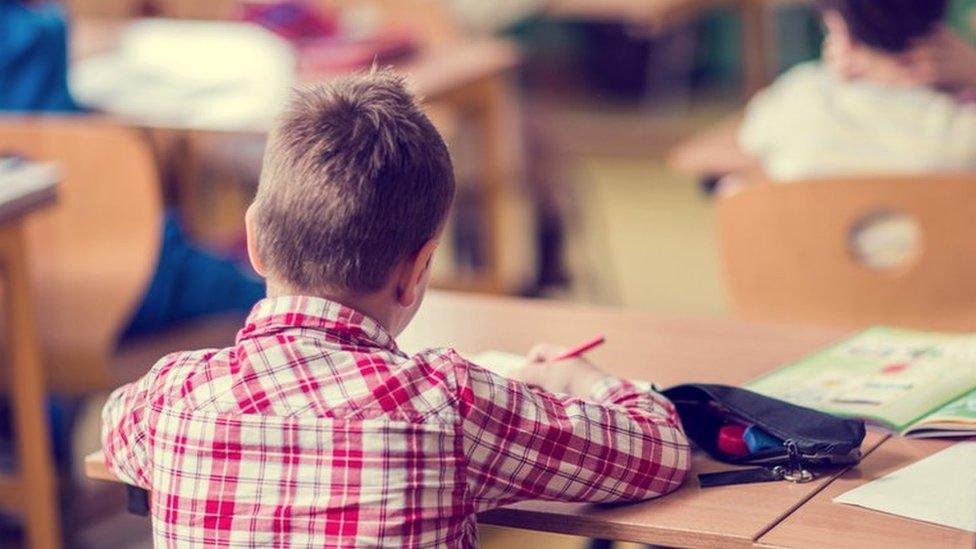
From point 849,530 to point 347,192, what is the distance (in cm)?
50

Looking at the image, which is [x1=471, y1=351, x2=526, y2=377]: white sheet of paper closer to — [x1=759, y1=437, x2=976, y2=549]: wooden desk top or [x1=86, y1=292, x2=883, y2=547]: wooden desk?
[x1=86, y1=292, x2=883, y2=547]: wooden desk

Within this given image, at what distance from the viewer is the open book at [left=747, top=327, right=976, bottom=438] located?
1.61 m

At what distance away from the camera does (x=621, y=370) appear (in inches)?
72.0

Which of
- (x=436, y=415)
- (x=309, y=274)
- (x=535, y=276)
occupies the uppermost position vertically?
(x=309, y=274)

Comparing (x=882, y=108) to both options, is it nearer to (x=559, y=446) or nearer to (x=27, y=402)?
(x=559, y=446)

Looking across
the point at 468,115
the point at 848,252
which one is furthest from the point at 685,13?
the point at 848,252

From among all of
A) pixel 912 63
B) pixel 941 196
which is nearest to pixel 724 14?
pixel 912 63

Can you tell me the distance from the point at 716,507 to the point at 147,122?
2218mm

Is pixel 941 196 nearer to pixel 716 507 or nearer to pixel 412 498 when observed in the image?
pixel 716 507

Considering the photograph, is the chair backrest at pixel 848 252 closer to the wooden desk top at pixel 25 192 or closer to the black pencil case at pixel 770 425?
the black pencil case at pixel 770 425

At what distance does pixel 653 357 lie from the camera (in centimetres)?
188

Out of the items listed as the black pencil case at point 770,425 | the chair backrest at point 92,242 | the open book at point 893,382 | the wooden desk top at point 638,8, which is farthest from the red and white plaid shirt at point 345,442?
the wooden desk top at point 638,8

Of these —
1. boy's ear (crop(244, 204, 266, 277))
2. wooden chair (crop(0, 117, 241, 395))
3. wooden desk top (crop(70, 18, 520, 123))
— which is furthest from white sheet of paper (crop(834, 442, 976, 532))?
wooden desk top (crop(70, 18, 520, 123))

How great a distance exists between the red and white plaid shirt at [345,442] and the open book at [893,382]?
0.32 m
